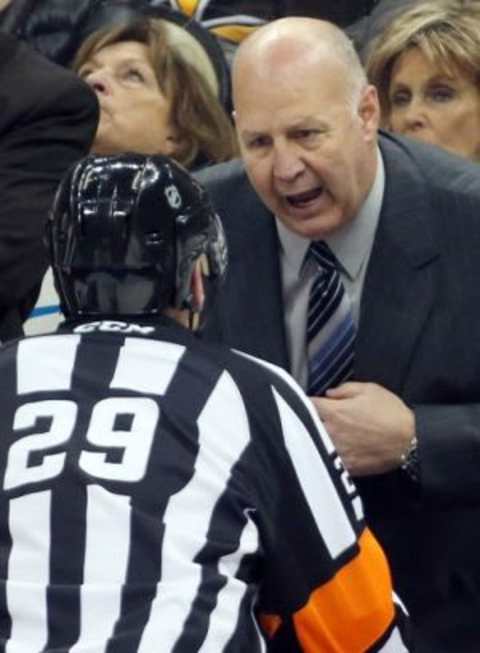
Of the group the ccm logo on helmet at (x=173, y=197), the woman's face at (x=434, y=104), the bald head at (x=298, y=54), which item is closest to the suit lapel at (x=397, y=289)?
the bald head at (x=298, y=54)

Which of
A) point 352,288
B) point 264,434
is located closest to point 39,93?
point 352,288

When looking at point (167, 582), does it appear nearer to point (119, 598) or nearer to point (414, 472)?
point (119, 598)

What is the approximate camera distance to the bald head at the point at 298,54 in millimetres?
2961

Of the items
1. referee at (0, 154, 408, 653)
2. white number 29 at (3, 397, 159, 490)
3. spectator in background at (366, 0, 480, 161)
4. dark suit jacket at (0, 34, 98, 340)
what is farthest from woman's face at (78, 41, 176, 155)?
white number 29 at (3, 397, 159, 490)

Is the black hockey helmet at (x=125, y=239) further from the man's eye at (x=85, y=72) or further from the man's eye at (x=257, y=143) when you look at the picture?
the man's eye at (x=85, y=72)

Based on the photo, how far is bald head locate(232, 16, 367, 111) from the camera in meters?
2.96

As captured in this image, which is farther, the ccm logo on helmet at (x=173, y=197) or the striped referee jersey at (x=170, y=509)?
the ccm logo on helmet at (x=173, y=197)

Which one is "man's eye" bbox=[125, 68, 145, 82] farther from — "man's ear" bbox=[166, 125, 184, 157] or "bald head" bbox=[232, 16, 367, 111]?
"bald head" bbox=[232, 16, 367, 111]

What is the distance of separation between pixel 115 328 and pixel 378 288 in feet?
2.59

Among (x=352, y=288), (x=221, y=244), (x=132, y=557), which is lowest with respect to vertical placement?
(x=352, y=288)

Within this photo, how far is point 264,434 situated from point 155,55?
85.0 inches

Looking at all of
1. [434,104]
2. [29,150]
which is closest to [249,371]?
[29,150]

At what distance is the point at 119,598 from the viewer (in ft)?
6.96

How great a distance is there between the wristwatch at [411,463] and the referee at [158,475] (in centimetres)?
58
